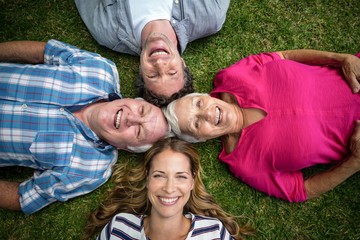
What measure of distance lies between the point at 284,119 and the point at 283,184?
0.82 meters

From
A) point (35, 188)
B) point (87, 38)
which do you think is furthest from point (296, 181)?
point (87, 38)

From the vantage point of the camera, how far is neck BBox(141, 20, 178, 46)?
356cm

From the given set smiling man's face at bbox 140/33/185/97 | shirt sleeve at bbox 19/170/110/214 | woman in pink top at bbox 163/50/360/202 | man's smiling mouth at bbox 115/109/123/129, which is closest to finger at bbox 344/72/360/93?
woman in pink top at bbox 163/50/360/202

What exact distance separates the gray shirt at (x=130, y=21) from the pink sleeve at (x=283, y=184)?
5.95ft

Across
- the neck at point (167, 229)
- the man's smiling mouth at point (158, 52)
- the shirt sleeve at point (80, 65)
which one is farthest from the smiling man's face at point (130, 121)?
the neck at point (167, 229)

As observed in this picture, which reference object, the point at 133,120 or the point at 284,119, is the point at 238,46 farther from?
the point at 133,120

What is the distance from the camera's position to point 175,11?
147 inches

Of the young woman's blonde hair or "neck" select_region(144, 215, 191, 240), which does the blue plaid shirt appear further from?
"neck" select_region(144, 215, 191, 240)

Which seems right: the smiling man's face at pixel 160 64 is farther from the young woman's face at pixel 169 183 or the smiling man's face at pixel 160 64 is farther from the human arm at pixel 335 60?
the human arm at pixel 335 60

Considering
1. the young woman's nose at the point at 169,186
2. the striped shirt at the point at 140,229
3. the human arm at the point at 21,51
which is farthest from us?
the human arm at the point at 21,51

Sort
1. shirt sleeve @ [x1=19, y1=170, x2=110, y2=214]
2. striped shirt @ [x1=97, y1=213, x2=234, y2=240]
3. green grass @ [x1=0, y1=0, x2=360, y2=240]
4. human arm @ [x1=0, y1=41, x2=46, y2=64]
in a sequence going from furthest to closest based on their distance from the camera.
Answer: green grass @ [x1=0, y1=0, x2=360, y2=240] → human arm @ [x1=0, y1=41, x2=46, y2=64] → shirt sleeve @ [x1=19, y1=170, x2=110, y2=214] → striped shirt @ [x1=97, y1=213, x2=234, y2=240]

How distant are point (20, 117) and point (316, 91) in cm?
318

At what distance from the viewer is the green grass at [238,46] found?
387cm

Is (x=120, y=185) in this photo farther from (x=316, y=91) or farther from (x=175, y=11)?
(x=316, y=91)
